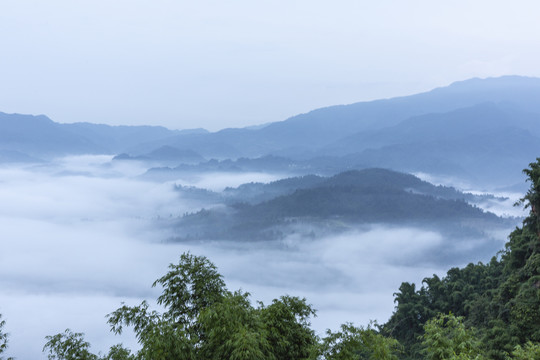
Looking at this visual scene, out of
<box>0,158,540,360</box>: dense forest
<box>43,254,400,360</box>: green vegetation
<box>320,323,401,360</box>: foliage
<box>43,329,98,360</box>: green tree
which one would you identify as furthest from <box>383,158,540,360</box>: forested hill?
<box>43,329,98,360</box>: green tree

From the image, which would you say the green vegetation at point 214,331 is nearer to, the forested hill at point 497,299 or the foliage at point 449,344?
the foliage at point 449,344

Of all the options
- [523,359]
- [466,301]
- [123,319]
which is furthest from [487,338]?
[123,319]

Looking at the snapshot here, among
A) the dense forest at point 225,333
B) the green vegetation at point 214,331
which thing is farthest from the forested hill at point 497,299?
the green vegetation at point 214,331

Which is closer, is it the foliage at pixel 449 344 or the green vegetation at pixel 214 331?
the green vegetation at pixel 214 331

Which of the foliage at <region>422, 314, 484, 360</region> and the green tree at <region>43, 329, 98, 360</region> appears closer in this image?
the green tree at <region>43, 329, 98, 360</region>

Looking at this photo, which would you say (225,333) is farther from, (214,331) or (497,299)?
(497,299)

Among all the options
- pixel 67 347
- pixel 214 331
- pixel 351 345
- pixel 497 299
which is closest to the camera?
pixel 214 331

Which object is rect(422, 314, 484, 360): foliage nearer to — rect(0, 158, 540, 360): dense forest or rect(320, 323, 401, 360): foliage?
rect(0, 158, 540, 360): dense forest

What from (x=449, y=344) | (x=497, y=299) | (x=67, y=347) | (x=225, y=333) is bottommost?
(x=449, y=344)

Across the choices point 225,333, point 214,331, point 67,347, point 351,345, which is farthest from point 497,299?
point 67,347

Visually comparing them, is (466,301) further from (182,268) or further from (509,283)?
(182,268)

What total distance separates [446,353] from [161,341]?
1019cm

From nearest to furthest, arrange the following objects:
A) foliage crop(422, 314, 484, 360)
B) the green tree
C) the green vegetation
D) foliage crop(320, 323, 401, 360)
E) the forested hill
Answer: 1. the green vegetation
2. foliage crop(320, 323, 401, 360)
3. the green tree
4. foliage crop(422, 314, 484, 360)
5. the forested hill

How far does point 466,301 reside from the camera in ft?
146
